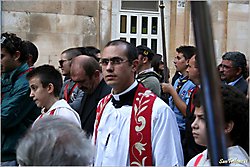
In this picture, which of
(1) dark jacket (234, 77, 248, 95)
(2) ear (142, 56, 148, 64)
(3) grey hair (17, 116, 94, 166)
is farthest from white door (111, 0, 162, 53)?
(3) grey hair (17, 116, 94, 166)

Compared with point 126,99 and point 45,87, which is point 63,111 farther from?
point 126,99

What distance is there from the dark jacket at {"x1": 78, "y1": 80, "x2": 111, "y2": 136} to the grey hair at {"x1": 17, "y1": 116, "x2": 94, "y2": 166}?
2205 mm

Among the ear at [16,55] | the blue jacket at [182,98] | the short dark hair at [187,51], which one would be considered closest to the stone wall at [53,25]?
the short dark hair at [187,51]

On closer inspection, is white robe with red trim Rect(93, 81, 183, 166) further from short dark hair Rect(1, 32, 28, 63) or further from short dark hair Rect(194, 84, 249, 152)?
short dark hair Rect(1, 32, 28, 63)

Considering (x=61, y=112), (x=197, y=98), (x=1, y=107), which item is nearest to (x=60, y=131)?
(x=197, y=98)

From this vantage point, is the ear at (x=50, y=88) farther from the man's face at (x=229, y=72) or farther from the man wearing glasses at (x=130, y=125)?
the man's face at (x=229, y=72)

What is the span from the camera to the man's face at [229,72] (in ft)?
15.8

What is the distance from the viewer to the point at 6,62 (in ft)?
14.3

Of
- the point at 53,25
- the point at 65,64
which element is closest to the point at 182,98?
the point at 65,64

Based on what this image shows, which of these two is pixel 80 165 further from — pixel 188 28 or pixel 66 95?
pixel 188 28

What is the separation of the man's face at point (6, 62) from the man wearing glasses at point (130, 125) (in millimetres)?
1132

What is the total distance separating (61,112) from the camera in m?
3.67

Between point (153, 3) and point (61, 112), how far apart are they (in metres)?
9.27

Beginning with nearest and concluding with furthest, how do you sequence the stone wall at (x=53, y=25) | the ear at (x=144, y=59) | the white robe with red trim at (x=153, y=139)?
the white robe with red trim at (x=153, y=139) < the ear at (x=144, y=59) < the stone wall at (x=53, y=25)
